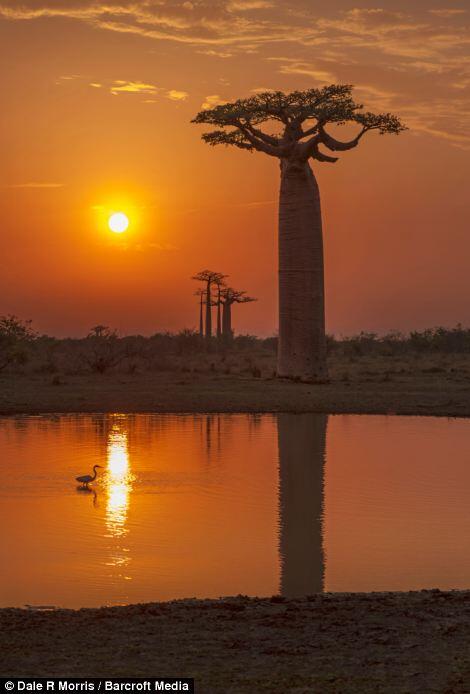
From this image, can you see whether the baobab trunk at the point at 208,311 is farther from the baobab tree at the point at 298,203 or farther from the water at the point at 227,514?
the water at the point at 227,514

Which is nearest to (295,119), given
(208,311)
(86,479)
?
(86,479)

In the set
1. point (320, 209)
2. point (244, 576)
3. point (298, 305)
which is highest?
point (320, 209)

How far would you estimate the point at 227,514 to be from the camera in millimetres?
9094

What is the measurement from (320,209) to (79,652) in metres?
21.1

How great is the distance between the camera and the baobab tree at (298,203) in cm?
2434

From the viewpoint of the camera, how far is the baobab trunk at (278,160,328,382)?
974 inches

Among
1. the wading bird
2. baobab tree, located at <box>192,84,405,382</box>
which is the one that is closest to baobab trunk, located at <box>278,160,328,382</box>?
baobab tree, located at <box>192,84,405,382</box>

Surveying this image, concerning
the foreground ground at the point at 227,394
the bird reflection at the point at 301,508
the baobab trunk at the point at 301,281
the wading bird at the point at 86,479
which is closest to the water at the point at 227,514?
the bird reflection at the point at 301,508

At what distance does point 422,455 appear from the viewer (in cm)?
1309

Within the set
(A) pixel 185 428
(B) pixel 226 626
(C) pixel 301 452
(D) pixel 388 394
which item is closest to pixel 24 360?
(D) pixel 388 394

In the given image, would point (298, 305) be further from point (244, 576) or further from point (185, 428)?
point (244, 576)

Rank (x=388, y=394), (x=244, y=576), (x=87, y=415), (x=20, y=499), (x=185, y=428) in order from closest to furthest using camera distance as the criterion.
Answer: (x=244, y=576) → (x=20, y=499) → (x=185, y=428) → (x=87, y=415) → (x=388, y=394)

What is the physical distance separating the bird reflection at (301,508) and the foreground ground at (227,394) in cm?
351

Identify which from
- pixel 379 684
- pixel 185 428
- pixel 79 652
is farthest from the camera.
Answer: pixel 185 428
